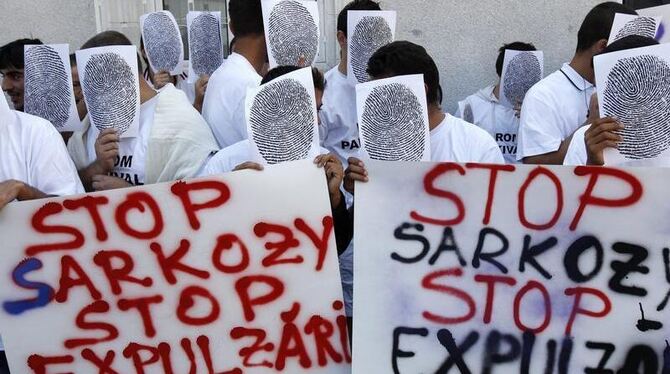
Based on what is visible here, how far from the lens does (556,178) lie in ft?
6.99

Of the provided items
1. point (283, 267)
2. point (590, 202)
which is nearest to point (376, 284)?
point (283, 267)

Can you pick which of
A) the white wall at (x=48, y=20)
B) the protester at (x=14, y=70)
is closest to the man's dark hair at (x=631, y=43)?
the protester at (x=14, y=70)

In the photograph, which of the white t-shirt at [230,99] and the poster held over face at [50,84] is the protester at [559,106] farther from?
the poster held over face at [50,84]

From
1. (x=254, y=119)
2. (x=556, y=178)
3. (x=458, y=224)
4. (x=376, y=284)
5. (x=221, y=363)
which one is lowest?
(x=221, y=363)

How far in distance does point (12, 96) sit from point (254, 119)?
152cm

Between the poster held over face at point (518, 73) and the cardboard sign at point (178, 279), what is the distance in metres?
2.20

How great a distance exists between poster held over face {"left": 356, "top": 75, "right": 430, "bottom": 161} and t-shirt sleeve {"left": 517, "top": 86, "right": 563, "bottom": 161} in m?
0.94

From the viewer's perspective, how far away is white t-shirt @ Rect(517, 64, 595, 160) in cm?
307

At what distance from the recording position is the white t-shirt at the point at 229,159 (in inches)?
97.4

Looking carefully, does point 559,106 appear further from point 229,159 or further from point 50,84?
point 50,84

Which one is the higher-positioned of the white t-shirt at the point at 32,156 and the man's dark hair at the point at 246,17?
the man's dark hair at the point at 246,17

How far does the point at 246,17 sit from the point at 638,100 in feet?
5.59

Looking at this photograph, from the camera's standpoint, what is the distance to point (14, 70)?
321 centimetres

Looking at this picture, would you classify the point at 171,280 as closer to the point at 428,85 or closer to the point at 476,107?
the point at 428,85
